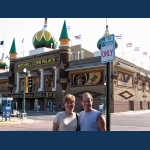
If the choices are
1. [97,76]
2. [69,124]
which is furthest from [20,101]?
[69,124]

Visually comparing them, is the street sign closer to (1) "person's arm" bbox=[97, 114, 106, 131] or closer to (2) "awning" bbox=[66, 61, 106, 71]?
(1) "person's arm" bbox=[97, 114, 106, 131]

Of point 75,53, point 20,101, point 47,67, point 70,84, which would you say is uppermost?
point 75,53

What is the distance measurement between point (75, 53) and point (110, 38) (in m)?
43.6

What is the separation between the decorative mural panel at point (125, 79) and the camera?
38.9m

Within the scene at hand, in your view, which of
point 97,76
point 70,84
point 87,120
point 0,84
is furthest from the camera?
point 0,84

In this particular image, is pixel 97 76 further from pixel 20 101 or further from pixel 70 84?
pixel 20 101

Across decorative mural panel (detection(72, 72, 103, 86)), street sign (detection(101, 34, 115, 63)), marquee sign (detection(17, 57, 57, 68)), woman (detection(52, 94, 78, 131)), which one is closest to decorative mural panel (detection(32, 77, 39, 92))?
marquee sign (detection(17, 57, 57, 68))

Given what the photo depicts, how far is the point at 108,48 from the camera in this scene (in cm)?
341

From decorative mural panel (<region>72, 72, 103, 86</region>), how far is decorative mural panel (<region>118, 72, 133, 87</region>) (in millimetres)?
3449

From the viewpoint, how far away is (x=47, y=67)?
45.2 metres

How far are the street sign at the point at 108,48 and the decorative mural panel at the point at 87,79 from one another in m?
34.4

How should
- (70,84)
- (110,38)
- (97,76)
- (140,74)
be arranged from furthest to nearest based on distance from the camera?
(140,74)
(70,84)
(97,76)
(110,38)

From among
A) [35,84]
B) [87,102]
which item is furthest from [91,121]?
[35,84]

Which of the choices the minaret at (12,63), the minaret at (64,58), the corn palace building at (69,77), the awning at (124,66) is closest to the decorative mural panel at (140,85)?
the corn palace building at (69,77)
